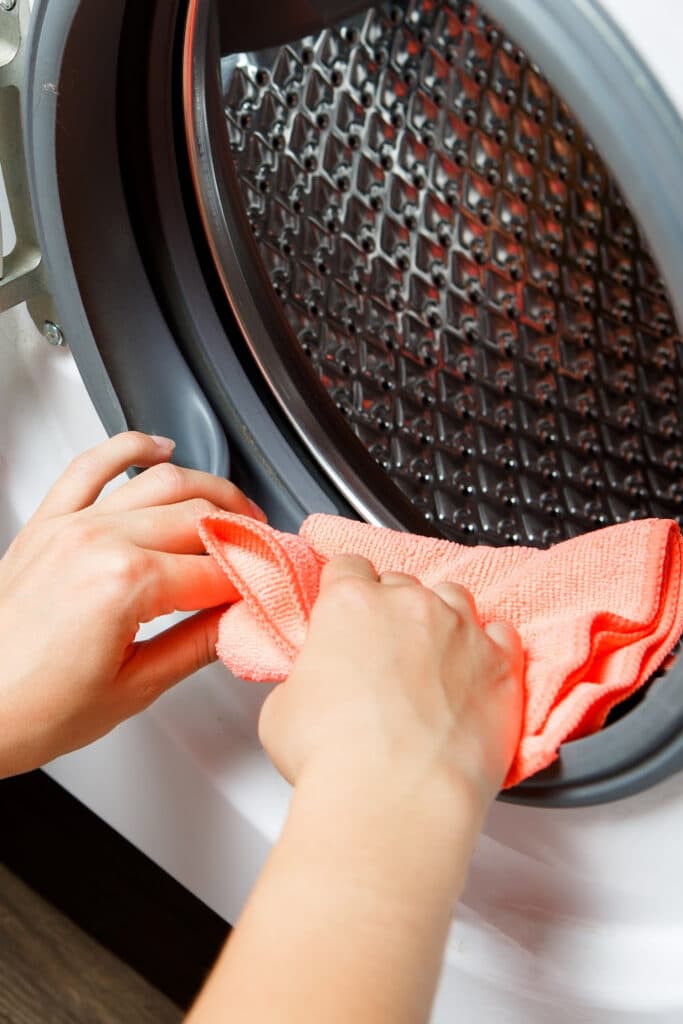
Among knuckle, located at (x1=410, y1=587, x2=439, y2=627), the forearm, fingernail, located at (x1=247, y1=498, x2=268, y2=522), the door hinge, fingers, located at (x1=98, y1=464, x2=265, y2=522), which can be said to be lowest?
the forearm

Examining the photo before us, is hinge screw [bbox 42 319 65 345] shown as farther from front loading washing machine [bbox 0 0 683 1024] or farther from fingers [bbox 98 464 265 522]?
fingers [bbox 98 464 265 522]

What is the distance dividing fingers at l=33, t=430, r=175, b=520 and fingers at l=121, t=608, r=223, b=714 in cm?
10

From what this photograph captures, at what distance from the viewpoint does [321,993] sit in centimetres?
34

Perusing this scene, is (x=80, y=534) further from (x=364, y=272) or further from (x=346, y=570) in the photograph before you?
(x=364, y=272)

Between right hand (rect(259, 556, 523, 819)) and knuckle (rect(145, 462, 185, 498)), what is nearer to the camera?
right hand (rect(259, 556, 523, 819))

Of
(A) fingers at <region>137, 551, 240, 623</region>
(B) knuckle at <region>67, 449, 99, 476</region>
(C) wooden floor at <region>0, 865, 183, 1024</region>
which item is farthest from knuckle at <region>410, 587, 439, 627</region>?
(C) wooden floor at <region>0, 865, 183, 1024</region>

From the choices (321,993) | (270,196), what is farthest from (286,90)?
(321,993)

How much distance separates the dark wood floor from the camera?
0.87 meters

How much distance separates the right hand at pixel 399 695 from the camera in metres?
0.40

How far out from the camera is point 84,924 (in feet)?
3.02

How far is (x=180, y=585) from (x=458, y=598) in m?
0.14

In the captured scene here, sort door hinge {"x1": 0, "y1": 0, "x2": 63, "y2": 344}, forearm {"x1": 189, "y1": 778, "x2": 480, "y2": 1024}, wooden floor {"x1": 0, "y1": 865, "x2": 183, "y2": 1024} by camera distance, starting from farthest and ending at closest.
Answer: wooden floor {"x1": 0, "y1": 865, "x2": 183, "y2": 1024} → door hinge {"x1": 0, "y1": 0, "x2": 63, "y2": 344} → forearm {"x1": 189, "y1": 778, "x2": 480, "y2": 1024}

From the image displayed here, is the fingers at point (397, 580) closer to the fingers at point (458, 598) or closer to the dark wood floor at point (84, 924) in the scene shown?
the fingers at point (458, 598)

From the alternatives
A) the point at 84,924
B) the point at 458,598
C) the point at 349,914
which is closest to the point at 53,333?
the point at 458,598
